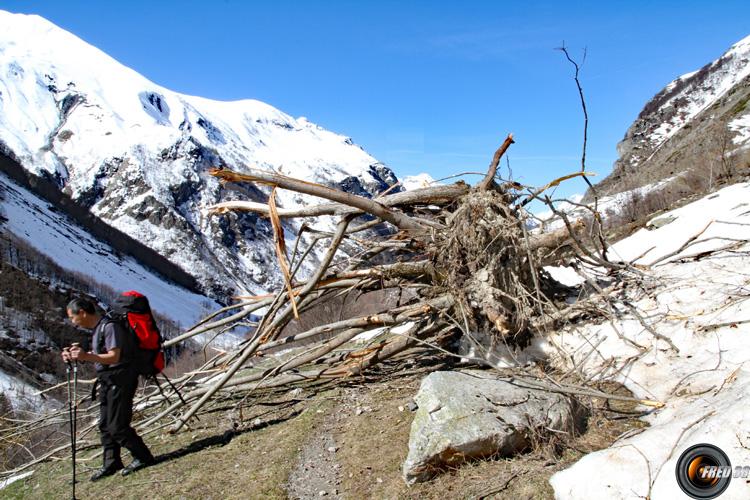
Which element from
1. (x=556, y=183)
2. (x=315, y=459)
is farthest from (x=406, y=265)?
(x=315, y=459)

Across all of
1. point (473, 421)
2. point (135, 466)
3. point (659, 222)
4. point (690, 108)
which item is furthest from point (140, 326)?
point (690, 108)

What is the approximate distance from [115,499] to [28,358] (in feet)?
323

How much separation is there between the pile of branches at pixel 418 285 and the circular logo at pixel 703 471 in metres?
2.86

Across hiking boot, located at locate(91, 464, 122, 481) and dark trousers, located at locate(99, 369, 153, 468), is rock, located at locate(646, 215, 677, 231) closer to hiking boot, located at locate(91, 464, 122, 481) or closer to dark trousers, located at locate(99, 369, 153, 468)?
dark trousers, located at locate(99, 369, 153, 468)

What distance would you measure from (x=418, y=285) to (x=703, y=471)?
4.26 meters

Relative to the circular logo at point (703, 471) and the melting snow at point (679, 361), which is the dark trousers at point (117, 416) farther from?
the circular logo at point (703, 471)

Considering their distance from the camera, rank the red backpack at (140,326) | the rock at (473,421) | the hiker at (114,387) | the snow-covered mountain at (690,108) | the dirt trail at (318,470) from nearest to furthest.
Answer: the rock at (473,421) < the dirt trail at (318,470) < the hiker at (114,387) < the red backpack at (140,326) < the snow-covered mountain at (690,108)

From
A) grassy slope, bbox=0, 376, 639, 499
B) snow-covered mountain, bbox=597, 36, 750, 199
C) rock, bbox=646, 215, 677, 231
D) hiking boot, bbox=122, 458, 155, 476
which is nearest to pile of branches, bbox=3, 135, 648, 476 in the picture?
grassy slope, bbox=0, 376, 639, 499

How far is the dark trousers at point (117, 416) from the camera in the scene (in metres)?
5.40

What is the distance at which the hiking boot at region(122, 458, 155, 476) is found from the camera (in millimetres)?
5406

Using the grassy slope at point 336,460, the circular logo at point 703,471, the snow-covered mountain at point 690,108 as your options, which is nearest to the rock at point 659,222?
the grassy slope at point 336,460

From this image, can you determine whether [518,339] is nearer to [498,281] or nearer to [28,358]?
[498,281]

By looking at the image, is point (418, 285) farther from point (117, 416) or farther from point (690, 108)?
point (690, 108)

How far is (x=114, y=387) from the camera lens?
544 cm
